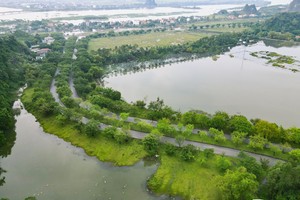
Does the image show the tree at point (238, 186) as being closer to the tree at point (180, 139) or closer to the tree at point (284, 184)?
the tree at point (284, 184)

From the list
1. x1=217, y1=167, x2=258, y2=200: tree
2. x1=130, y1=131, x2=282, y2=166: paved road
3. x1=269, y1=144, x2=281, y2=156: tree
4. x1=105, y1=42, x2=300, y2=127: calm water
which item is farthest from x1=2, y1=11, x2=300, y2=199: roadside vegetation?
x1=105, y1=42, x2=300, y2=127: calm water

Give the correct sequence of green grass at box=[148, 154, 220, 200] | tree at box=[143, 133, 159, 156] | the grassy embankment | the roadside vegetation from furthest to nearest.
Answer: tree at box=[143, 133, 159, 156], the grassy embankment, green grass at box=[148, 154, 220, 200], the roadside vegetation

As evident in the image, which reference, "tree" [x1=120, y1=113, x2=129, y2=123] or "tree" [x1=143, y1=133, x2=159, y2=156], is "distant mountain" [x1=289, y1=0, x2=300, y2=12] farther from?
"tree" [x1=143, y1=133, x2=159, y2=156]

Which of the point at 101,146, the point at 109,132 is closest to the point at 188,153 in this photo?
the point at 109,132

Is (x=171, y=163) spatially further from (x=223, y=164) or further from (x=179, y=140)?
(x=223, y=164)

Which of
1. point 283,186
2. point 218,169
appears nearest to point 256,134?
point 218,169

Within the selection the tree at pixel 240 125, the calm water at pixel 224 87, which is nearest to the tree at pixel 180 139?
the tree at pixel 240 125
